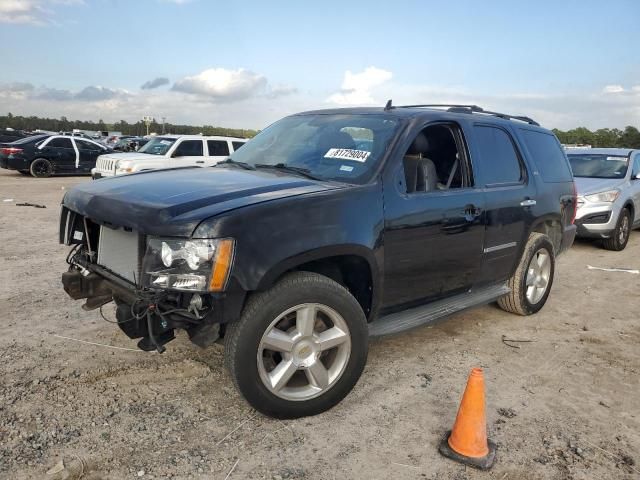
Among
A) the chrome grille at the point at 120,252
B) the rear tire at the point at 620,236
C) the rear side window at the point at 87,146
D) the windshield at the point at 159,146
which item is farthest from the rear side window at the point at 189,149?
the chrome grille at the point at 120,252

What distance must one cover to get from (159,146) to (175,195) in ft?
39.2

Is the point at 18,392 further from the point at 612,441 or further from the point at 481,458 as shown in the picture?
the point at 612,441

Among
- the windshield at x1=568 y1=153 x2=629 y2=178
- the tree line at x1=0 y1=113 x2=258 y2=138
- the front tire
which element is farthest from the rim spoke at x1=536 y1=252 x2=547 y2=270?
the tree line at x1=0 y1=113 x2=258 y2=138

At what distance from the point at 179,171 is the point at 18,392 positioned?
1.83 meters

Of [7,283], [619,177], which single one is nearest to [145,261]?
[7,283]

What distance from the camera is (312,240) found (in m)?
2.97

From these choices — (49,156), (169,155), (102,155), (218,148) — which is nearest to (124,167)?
(169,155)

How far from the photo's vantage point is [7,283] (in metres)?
5.50

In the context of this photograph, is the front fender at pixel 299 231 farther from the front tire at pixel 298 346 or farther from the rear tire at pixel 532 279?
the rear tire at pixel 532 279

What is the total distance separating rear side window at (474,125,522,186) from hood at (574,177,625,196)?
15.7ft

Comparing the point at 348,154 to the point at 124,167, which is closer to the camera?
the point at 348,154

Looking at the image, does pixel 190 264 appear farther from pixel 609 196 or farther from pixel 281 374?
pixel 609 196

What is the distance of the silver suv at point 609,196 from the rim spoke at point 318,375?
6957 mm

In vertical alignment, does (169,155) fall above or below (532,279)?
above
